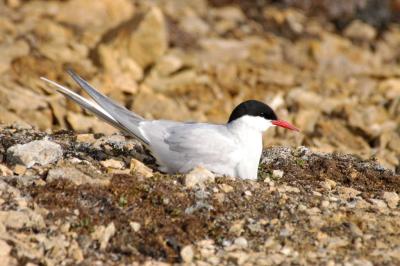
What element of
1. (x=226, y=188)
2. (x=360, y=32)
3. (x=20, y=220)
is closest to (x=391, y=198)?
(x=226, y=188)

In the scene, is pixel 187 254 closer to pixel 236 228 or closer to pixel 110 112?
pixel 236 228

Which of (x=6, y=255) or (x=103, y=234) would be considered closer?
(x=6, y=255)

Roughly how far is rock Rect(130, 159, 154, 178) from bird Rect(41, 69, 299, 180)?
0.16 meters

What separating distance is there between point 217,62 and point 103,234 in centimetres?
791

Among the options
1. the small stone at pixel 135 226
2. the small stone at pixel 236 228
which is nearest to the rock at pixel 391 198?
the small stone at pixel 236 228

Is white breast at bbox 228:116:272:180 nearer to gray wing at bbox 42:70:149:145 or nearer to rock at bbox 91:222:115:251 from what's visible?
gray wing at bbox 42:70:149:145

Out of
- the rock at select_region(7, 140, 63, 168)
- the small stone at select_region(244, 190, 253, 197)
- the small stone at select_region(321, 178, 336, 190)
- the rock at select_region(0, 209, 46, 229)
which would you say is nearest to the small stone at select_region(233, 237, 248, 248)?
the small stone at select_region(244, 190, 253, 197)

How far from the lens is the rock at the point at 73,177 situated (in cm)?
570

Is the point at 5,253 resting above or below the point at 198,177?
below

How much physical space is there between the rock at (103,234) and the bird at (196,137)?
1069 mm

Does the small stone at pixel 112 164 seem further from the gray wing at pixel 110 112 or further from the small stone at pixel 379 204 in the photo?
the small stone at pixel 379 204

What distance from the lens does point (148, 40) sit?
12312mm

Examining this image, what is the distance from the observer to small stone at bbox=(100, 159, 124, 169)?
619cm

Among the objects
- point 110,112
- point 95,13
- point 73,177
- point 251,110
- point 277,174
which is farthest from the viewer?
point 95,13
